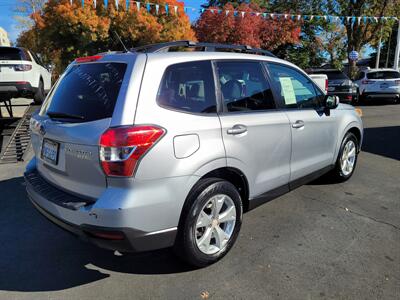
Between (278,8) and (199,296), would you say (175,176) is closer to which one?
(199,296)

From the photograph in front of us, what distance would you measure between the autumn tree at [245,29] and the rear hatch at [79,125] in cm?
2261

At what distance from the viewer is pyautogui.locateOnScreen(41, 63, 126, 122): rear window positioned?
268 centimetres

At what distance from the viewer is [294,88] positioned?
4066 mm

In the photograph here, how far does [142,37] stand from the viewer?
26.3m

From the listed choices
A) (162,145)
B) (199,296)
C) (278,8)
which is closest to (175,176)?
(162,145)

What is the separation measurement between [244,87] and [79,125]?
1553 mm

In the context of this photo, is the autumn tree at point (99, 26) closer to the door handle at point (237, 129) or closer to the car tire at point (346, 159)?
the car tire at point (346, 159)

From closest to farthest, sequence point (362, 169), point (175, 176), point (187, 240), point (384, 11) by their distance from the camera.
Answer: point (175, 176) → point (187, 240) → point (362, 169) → point (384, 11)

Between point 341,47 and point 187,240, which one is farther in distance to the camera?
point 341,47

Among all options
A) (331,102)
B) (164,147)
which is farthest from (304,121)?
(164,147)

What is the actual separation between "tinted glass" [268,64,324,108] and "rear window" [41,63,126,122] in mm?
1725

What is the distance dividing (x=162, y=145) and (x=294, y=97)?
2.03 meters

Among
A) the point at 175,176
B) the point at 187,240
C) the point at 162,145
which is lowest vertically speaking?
the point at 187,240

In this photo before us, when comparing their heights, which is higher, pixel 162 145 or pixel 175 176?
pixel 162 145
